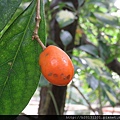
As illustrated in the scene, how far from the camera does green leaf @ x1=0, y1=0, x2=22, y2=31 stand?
522mm

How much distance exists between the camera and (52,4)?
59.2 inches

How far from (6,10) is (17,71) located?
122 mm

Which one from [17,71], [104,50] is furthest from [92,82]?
[17,71]

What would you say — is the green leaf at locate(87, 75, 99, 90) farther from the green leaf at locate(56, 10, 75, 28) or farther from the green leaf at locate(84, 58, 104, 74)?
the green leaf at locate(56, 10, 75, 28)

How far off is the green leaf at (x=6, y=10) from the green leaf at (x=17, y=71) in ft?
0.15

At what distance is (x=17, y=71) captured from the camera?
1.86 ft

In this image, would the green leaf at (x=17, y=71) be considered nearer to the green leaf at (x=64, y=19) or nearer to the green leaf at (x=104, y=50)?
the green leaf at (x=64, y=19)

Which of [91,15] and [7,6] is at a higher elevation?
[7,6]

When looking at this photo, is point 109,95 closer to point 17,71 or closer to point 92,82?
point 92,82

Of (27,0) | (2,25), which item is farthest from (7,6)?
(27,0)

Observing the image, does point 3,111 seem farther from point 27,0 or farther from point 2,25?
point 27,0

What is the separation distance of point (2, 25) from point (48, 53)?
0.12 m

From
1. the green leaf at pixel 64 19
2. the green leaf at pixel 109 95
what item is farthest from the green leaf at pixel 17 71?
the green leaf at pixel 109 95

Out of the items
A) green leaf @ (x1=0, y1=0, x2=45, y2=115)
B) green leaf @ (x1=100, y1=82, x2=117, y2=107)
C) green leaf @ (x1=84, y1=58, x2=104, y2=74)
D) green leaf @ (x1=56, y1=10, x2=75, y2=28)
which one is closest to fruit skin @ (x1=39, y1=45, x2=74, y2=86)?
green leaf @ (x1=0, y1=0, x2=45, y2=115)
